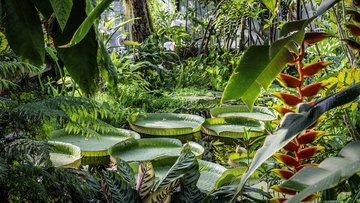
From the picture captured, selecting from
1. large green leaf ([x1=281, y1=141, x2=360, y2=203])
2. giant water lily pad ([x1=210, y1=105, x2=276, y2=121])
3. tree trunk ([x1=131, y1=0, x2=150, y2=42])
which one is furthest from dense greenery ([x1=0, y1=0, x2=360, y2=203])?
tree trunk ([x1=131, y1=0, x2=150, y2=42])

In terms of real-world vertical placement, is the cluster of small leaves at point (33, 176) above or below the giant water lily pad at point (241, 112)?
above

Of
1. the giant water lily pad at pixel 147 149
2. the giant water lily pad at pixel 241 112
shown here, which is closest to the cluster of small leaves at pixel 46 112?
the giant water lily pad at pixel 147 149

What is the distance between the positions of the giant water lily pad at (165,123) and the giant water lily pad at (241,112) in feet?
0.77

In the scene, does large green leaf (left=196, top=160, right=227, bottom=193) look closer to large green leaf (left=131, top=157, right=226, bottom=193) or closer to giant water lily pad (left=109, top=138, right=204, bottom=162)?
large green leaf (left=131, top=157, right=226, bottom=193)

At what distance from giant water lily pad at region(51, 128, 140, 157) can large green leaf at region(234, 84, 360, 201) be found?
6.76ft

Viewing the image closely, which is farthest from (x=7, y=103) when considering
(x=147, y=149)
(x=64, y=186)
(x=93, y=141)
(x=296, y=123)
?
(x=93, y=141)

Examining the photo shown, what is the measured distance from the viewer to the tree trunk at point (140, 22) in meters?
5.02

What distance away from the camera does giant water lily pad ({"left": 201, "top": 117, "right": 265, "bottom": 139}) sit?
9.66 ft

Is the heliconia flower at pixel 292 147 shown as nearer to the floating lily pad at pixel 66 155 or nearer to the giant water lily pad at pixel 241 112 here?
the floating lily pad at pixel 66 155

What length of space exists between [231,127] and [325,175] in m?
2.72

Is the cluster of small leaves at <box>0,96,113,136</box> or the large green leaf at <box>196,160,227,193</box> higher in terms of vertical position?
the cluster of small leaves at <box>0,96,113,136</box>

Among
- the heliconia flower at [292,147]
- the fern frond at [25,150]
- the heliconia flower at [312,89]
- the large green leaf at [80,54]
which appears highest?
the large green leaf at [80,54]

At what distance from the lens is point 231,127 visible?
3174 millimetres

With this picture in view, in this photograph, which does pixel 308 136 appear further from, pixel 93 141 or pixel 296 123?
pixel 93 141
